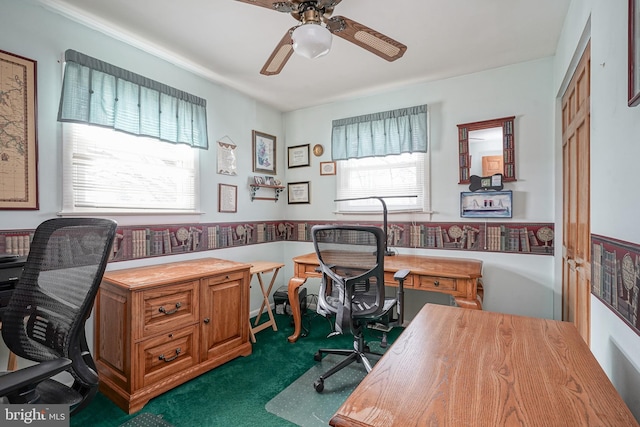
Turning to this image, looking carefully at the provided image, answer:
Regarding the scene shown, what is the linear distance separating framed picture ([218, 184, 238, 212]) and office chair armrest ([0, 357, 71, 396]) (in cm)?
231

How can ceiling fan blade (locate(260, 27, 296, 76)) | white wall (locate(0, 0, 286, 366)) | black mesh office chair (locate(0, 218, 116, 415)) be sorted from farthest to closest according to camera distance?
white wall (locate(0, 0, 286, 366)) < ceiling fan blade (locate(260, 27, 296, 76)) < black mesh office chair (locate(0, 218, 116, 415))

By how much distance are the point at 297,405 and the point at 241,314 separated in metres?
0.90

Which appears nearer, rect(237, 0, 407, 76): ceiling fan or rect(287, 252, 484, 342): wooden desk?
rect(237, 0, 407, 76): ceiling fan

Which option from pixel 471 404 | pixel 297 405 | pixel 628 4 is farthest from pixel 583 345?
pixel 297 405

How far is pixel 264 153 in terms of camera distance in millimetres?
3791

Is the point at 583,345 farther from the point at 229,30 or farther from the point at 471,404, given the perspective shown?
the point at 229,30

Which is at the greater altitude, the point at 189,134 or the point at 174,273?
the point at 189,134

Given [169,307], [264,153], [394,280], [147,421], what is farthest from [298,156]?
[147,421]

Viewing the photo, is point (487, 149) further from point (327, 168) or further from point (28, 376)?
point (28, 376)

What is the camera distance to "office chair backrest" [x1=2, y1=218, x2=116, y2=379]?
45.4 inches

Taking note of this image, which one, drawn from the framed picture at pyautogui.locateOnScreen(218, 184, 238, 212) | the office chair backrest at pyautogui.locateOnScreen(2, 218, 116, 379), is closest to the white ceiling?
the framed picture at pyautogui.locateOnScreen(218, 184, 238, 212)

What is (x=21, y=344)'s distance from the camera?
1.27 metres

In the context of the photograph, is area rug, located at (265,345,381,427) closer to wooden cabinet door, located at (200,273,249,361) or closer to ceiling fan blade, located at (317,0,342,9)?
wooden cabinet door, located at (200,273,249,361)

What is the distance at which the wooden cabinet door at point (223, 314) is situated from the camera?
7.66 feet
